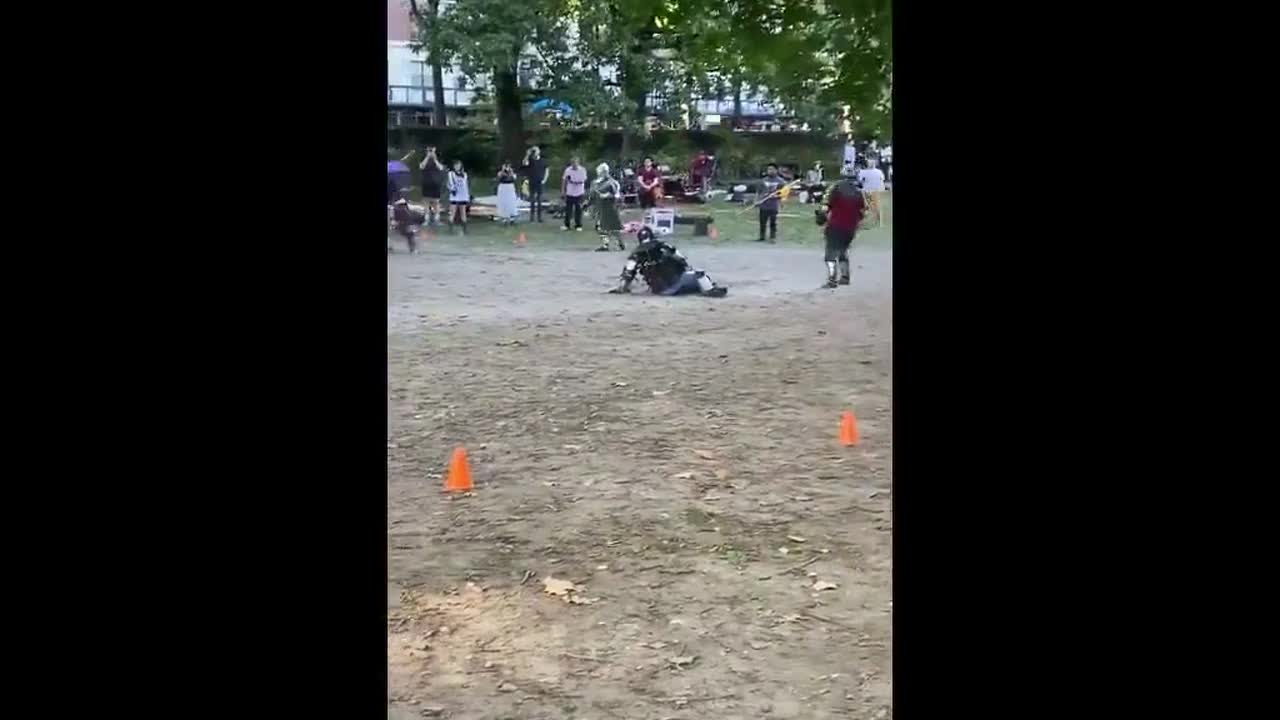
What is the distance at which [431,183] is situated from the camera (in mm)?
9820

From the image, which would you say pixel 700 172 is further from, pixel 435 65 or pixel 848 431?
pixel 848 431

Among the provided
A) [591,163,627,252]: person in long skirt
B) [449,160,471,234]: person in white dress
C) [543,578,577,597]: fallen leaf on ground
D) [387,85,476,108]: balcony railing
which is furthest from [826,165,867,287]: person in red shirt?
[543,578,577,597]: fallen leaf on ground

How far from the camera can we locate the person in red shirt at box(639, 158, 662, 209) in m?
9.59

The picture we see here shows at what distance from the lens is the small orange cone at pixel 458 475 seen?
4449 millimetres

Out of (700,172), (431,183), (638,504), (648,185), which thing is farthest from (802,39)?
(431,183)

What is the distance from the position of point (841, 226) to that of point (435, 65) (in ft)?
10.9
